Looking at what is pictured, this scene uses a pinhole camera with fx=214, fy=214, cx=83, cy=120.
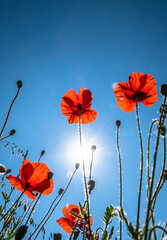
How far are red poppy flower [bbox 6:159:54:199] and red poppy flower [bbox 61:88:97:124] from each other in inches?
24.4

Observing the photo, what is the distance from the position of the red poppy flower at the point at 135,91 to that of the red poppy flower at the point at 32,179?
1.08 metres

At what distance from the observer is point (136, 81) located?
207 cm

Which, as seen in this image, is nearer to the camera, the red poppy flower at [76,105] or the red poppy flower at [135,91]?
the red poppy flower at [135,91]

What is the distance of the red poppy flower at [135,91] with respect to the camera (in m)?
2.04

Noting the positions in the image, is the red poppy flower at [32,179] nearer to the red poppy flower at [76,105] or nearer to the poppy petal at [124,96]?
the red poppy flower at [76,105]

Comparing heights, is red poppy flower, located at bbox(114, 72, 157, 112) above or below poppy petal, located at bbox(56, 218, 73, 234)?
above

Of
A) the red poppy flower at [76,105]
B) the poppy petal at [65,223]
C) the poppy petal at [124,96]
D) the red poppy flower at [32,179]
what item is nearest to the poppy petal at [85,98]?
the red poppy flower at [76,105]

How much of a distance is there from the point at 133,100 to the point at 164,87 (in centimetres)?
70

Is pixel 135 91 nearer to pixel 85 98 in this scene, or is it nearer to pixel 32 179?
pixel 85 98

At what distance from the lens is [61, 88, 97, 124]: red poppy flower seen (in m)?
2.41

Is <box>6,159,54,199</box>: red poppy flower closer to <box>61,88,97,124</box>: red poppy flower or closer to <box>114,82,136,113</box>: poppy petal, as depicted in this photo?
<box>61,88,97,124</box>: red poppy flower

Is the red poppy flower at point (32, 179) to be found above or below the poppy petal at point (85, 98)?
below

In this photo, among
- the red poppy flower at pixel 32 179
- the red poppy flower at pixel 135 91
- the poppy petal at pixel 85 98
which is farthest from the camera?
Result: the poppy petal at pixel 85 98

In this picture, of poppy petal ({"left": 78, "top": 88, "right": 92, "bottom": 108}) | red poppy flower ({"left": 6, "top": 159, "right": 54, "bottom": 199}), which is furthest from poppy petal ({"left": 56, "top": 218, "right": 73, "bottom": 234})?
poppy petal ({"left": 78, "top": 88, "right": 92, "bottom": 108})
